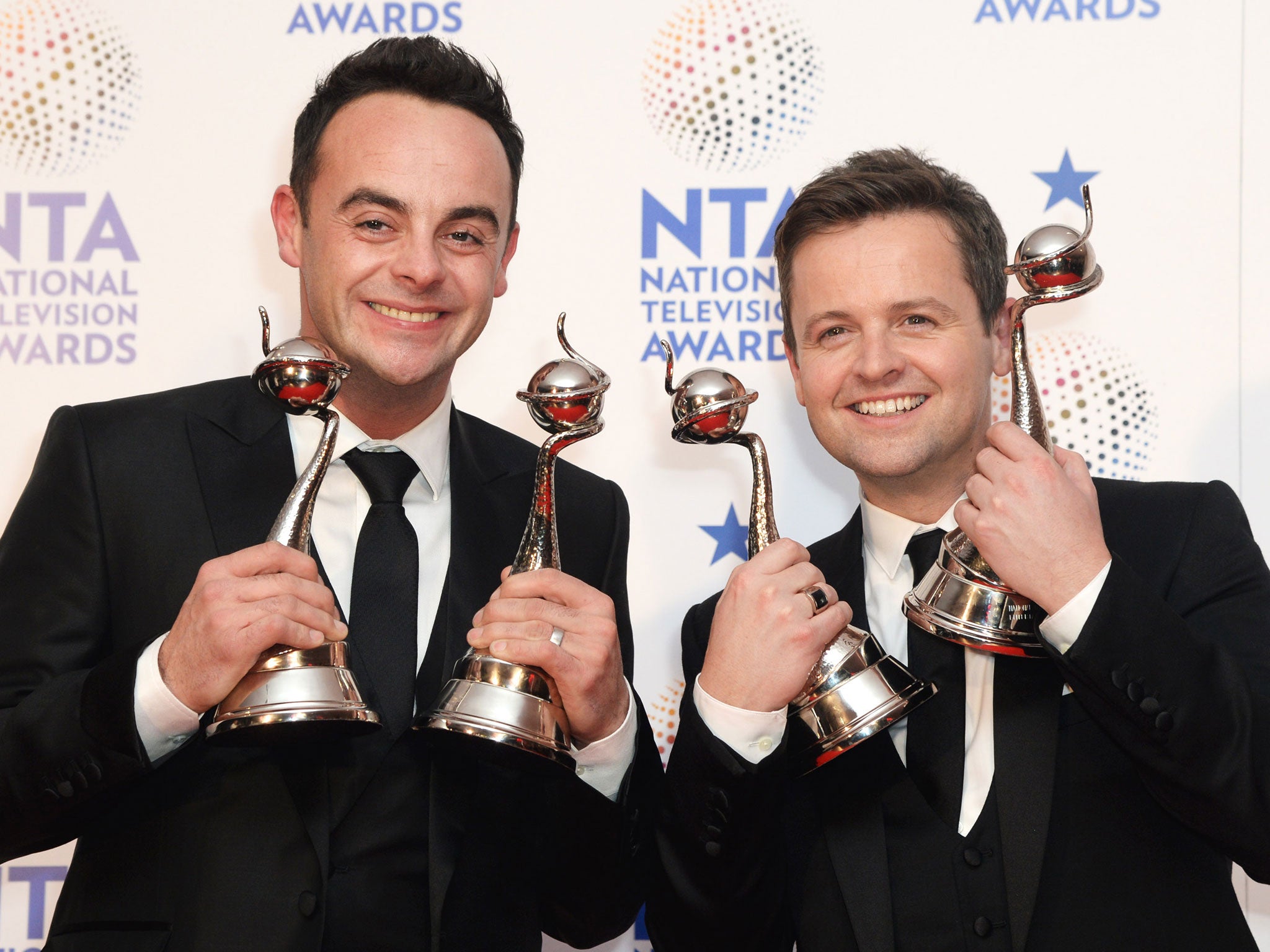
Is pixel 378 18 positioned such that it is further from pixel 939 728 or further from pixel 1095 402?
pixel 939 728

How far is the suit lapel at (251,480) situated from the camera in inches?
69.6

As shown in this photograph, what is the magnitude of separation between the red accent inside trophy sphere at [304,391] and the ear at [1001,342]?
3.82ft

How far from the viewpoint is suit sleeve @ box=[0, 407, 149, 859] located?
5.38 feet

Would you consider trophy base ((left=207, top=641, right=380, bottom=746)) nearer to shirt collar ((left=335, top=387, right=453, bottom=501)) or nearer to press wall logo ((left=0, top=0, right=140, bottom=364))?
shirt collar ((left=335, top=387, right=453, bottom=501))

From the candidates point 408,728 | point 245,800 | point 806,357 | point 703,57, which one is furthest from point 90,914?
point 703,57

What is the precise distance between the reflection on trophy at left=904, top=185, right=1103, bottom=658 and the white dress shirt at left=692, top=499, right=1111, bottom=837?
5 cm

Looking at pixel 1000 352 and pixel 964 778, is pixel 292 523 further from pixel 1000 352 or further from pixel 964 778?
pixel 1000 352

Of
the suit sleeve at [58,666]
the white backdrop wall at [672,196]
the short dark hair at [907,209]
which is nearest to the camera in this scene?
the suit sleeve at [58,666]

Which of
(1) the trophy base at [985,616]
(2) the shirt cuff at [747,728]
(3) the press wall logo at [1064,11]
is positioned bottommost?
(2) the shirt cuff at [747,728]

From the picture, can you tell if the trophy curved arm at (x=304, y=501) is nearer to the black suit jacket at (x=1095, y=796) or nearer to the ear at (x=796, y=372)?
the black suit jacket at (x=1095, y=796)

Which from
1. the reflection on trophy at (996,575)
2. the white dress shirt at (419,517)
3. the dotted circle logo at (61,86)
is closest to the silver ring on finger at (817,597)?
the reflection on trophy at (996,575)

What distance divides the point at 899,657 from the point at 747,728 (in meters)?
0.40

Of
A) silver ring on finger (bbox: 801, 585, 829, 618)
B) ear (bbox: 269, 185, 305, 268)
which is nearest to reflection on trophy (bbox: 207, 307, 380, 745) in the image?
ear (bbox: 269, 185, 305, 268)

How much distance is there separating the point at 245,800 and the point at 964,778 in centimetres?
105
